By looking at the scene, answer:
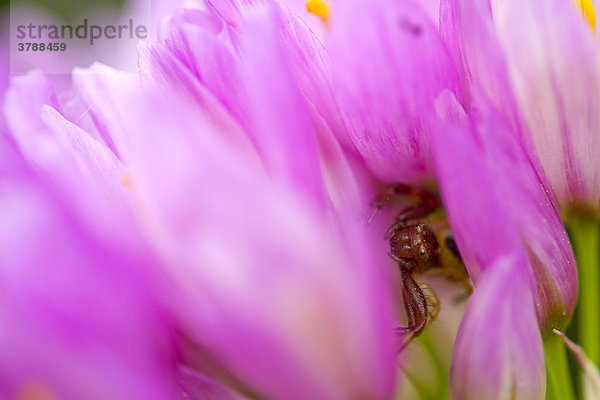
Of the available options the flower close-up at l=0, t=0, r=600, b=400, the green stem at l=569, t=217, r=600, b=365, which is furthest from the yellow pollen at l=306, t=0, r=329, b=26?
the green stem at l=569, t=217, r=600, b=365

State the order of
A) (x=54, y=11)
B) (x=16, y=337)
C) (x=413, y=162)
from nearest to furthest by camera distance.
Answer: (x=16, y=337), (x=413, y=162), (x=54, y=11)

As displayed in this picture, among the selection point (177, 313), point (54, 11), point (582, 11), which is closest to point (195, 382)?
point (177, 313)

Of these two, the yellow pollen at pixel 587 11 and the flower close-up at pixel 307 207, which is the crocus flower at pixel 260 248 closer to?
the flower close-up at pixel 307 207

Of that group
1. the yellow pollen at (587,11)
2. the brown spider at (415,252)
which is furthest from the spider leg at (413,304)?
the yellow pollen at (587,11)

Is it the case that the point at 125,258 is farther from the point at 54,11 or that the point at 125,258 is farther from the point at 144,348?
the point at 54,11

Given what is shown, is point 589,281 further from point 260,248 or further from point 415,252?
point 260,248

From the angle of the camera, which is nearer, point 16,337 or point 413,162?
point 16,337

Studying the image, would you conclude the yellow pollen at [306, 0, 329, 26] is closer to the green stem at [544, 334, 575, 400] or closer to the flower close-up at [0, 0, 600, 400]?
the flower close-up at [0, 0, 600, 400]
